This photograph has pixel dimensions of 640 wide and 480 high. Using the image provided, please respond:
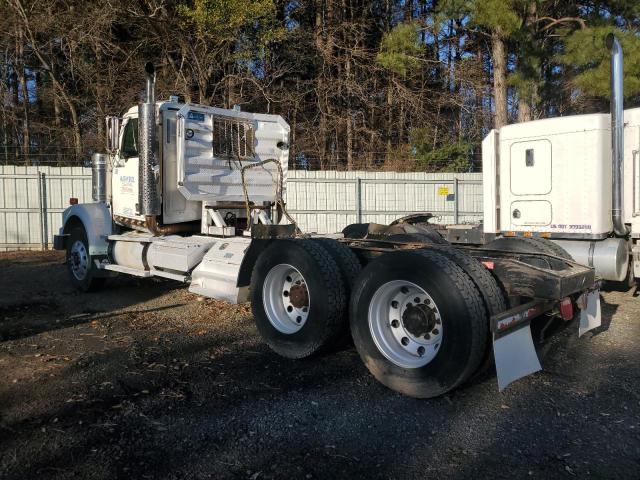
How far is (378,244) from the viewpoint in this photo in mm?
5410

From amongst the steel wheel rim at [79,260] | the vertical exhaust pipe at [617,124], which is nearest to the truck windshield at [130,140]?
the steel wheel rim at [79,260]

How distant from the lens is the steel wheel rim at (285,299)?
17.1 ft

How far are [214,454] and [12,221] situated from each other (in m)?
14.7

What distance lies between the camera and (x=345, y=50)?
22.4 metres

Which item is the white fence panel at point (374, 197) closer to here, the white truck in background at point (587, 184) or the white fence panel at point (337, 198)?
the white fence panel at point (337, 198)

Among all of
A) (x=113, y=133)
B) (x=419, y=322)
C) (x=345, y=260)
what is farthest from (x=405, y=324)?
(x=113, y=133)

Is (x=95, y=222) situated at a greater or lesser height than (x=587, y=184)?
lesser

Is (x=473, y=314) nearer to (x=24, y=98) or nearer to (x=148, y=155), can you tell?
(x=148, y=155)

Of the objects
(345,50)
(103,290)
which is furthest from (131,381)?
(345,50)

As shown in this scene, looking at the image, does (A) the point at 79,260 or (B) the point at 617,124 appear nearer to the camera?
(B) the point at 617,124

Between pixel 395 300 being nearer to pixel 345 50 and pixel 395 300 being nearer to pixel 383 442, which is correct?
pixel 383 442

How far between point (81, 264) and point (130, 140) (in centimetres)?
226

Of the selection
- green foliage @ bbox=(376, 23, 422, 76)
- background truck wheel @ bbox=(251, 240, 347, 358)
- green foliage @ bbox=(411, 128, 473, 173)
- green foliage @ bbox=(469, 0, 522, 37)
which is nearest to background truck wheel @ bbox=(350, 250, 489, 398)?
background truck wheel @ bbox=(251, 240, 347, 358)

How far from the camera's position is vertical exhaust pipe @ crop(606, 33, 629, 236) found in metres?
7.39
